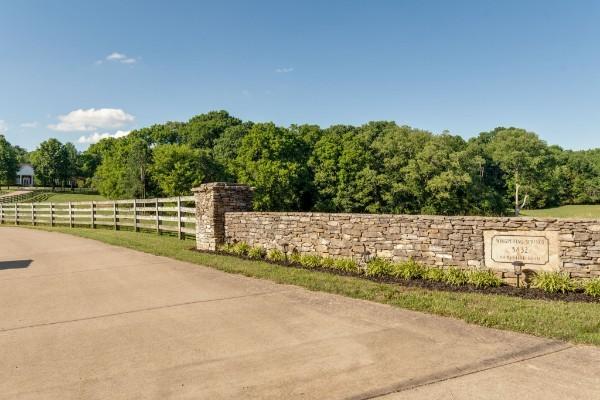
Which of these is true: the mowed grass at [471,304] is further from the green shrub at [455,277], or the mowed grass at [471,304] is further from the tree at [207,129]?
the tree at [207,129]

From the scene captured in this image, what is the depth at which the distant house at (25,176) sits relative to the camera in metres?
98.8

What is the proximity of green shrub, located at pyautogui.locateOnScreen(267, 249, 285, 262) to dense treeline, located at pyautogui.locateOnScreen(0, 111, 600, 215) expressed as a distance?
29585 millimetres

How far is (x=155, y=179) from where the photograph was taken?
144ft

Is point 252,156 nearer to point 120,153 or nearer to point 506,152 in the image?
point 120,153

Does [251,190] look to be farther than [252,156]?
No

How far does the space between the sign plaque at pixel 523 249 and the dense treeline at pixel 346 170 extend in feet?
104

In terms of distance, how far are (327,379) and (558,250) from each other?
17.0 ft

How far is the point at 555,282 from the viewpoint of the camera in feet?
22.7

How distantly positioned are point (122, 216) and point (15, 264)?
8.47 m

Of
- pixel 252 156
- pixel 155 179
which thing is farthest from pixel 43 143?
pixel 252 156

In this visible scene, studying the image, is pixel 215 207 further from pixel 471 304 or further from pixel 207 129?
pixel 207 129

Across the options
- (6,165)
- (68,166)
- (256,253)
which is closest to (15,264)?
(256,253)

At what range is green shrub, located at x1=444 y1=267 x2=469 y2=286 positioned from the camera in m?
7.56

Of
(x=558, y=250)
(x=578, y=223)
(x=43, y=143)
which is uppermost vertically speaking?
(x=43, y=143)
